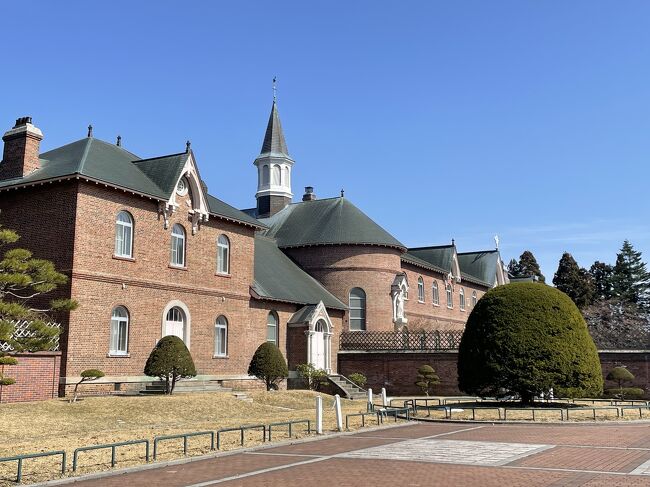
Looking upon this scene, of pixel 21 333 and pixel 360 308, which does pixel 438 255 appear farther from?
pixel 21 333

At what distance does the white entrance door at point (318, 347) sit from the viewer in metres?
37.8

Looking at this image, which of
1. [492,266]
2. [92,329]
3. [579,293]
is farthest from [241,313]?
[579,293]

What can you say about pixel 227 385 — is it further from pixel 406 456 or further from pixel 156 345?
pixel 406 456

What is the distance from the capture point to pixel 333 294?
4266 cm

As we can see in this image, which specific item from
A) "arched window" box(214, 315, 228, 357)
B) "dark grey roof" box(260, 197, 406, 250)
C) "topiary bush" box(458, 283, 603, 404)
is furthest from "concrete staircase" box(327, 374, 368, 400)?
"topiary bush" box(458, 283, 603, 404)

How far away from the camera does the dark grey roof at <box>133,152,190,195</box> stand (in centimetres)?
2892

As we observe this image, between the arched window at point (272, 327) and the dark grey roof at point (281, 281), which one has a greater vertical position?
the dark grey roof at point (281, 281)

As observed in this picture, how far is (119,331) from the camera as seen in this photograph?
87.8ft

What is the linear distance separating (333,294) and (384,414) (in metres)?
19.7

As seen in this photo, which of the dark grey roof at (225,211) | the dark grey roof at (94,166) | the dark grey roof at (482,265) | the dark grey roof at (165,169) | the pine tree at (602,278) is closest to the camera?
the dark grey roof at (94,166)

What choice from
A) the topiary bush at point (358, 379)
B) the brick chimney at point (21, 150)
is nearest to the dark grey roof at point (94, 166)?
the brick chimney at point (21, 150)

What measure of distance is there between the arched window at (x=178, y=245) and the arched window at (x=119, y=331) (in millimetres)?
3417

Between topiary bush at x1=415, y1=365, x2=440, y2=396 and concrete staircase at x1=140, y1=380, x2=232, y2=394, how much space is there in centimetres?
1158

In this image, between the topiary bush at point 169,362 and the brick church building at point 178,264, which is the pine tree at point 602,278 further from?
the topiary bush at point 169,362
